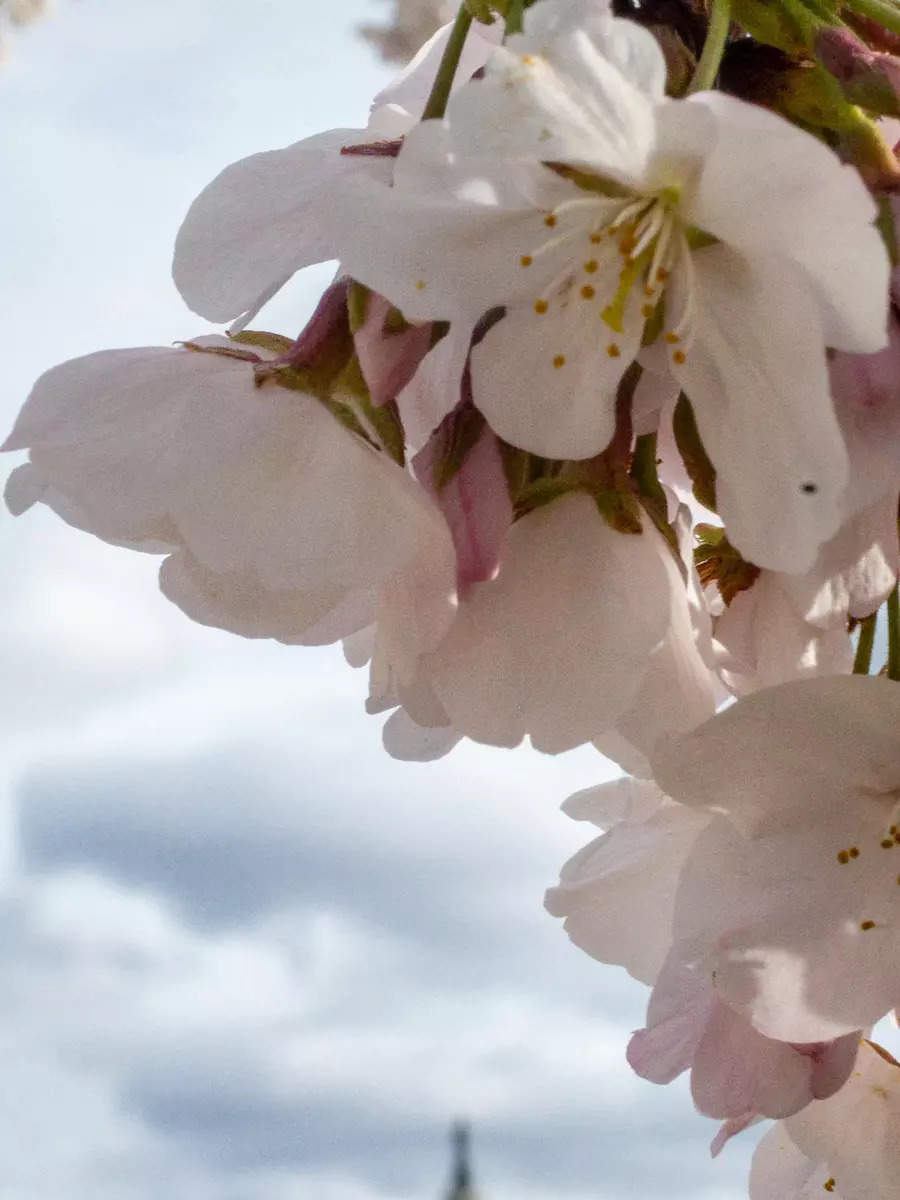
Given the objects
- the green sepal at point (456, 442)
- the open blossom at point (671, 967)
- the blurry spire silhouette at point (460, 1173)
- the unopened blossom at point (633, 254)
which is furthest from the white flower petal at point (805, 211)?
the blurry spire silhouette at point (460, 1173)

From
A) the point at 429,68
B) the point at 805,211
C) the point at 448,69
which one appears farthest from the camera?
the point at 429,68

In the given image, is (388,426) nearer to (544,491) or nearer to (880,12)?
(544,491)

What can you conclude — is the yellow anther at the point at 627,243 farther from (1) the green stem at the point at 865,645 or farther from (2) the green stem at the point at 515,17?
(1) the green stem at the point at 865,645

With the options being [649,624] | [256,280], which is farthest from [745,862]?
[256,280]

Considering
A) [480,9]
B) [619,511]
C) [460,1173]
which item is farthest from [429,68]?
[460,1173]

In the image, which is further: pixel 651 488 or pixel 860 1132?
pixel 860 1132
